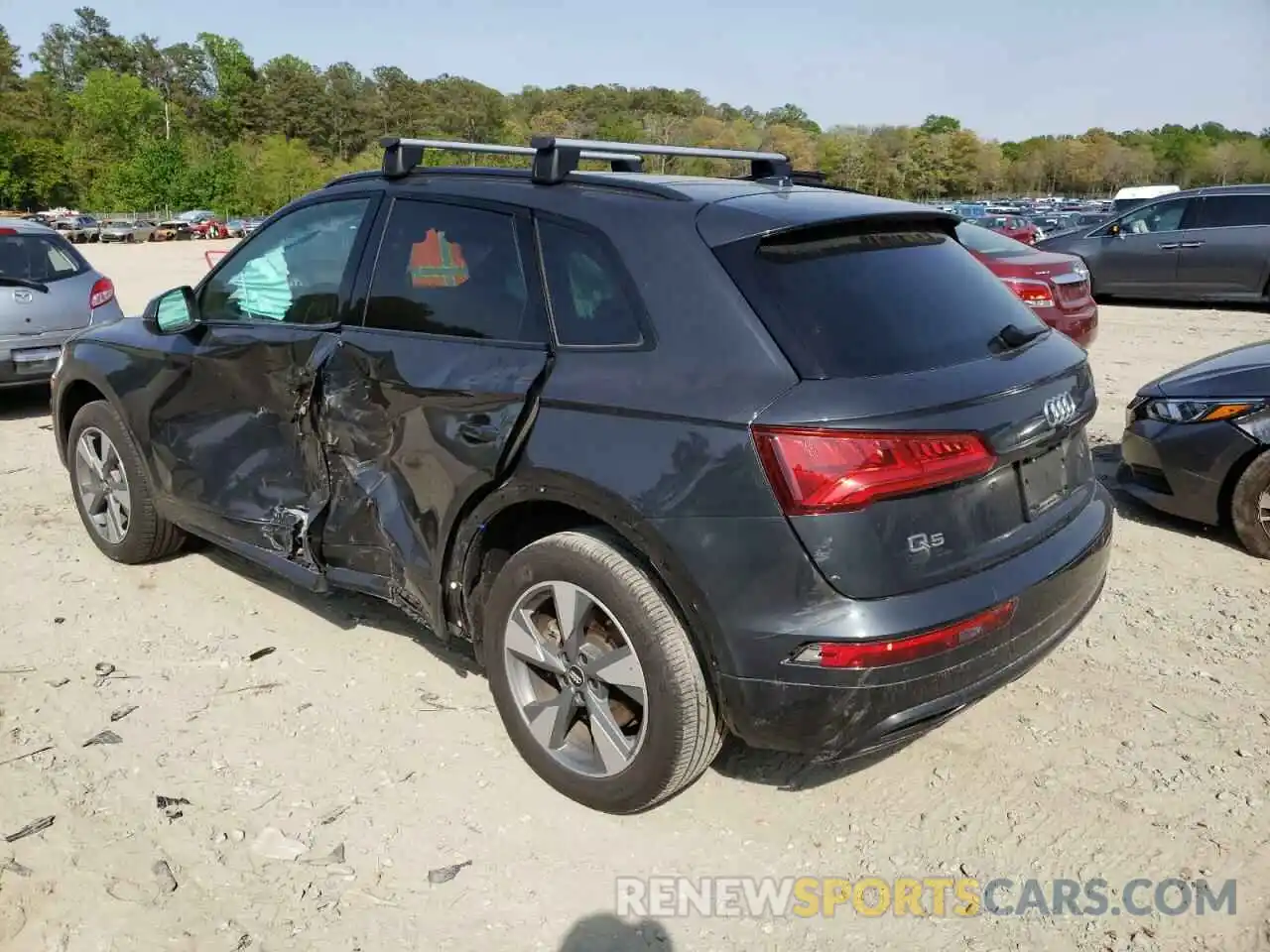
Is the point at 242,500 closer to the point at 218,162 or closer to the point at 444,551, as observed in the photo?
the point at 444,551

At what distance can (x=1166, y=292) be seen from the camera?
47.2 feet

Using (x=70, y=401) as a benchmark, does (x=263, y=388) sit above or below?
above

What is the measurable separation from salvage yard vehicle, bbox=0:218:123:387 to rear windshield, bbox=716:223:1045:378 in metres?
7.36

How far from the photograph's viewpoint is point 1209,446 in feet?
15.8

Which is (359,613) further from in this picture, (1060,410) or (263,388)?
(1060,410)

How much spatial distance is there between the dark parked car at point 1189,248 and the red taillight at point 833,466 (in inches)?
541

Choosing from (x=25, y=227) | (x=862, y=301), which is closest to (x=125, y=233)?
(x=25, y=227)

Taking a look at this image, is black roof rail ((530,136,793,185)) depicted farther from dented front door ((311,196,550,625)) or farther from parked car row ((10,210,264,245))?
parked car row ((10,210,264,245))

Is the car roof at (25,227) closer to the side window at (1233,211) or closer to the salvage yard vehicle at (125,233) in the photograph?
the side window at (1233,211)

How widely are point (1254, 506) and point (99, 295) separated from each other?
872 cm

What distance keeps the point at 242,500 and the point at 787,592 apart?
2.51 m

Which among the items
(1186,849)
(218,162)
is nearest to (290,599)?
(1186,849)

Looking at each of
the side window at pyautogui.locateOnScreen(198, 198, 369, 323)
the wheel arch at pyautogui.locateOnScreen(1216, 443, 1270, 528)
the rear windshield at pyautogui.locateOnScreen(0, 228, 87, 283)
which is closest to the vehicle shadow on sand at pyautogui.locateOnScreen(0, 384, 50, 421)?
the rear windshield at pyautogui.locateOnScreen(0, 228, 87, 283)

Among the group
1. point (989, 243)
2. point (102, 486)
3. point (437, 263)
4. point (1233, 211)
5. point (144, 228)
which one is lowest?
A: point (144, 228)
